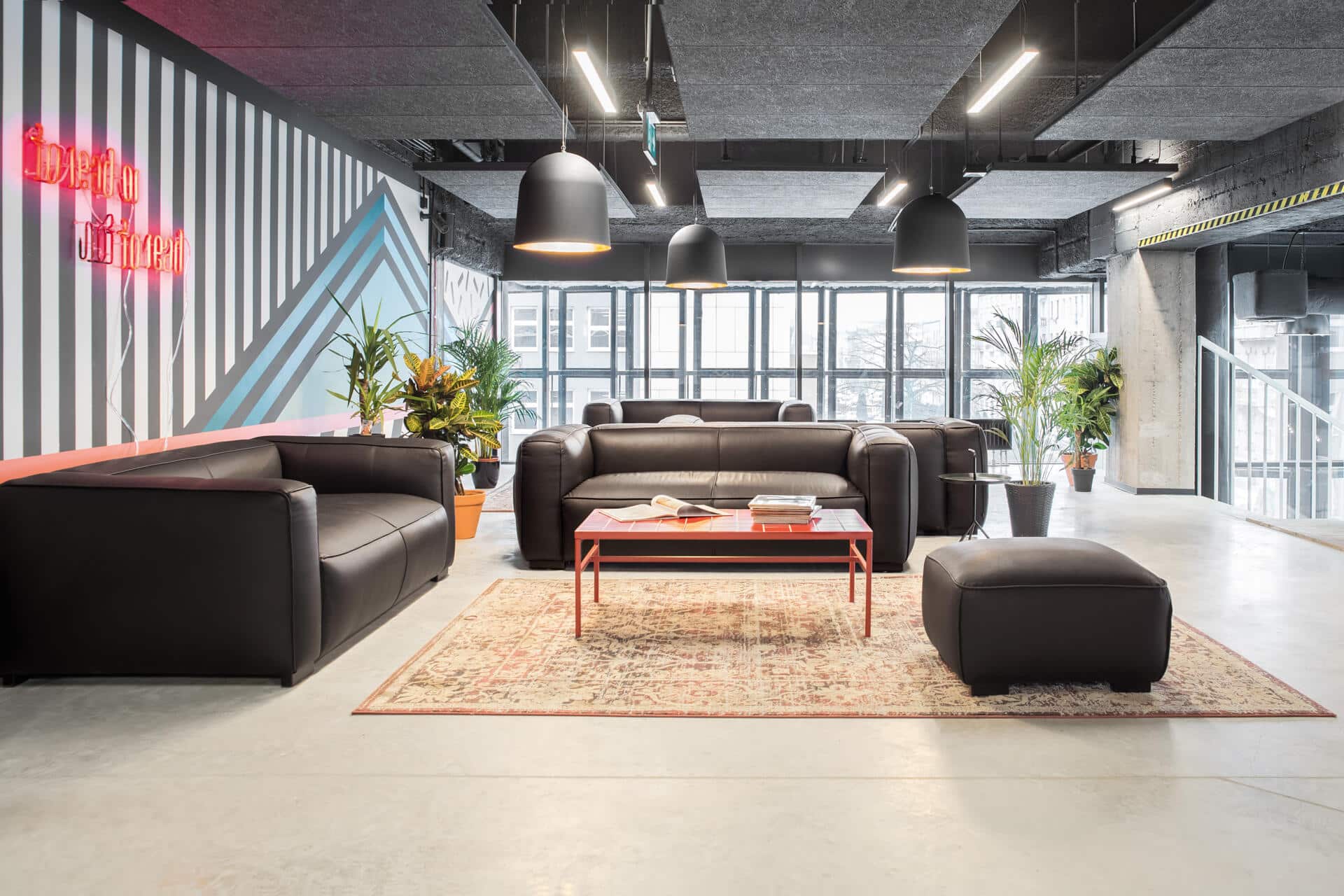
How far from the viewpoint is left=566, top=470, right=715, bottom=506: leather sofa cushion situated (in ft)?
17.0

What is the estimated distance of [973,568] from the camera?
312 centimetres

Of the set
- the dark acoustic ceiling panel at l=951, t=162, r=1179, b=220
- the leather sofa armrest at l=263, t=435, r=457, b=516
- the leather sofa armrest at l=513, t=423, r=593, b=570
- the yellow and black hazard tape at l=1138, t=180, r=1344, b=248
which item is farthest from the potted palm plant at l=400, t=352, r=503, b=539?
the yellow and black hazard tape at l=1138, t=180, r=1344, b=248

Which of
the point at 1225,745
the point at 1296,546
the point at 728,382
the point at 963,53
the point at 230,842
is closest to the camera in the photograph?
the point at 230,842

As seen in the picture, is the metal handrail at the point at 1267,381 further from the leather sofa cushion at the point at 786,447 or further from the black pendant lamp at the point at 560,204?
the black pendant lamp at the point at 560,204

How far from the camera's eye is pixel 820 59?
4996 millimetres

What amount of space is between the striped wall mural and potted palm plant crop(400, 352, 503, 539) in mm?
879

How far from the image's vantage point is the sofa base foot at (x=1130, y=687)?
10.2 feet

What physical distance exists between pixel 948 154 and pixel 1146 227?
75.7 inches

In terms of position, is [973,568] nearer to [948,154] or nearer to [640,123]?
[640,123]

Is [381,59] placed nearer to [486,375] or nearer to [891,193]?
[486,375]

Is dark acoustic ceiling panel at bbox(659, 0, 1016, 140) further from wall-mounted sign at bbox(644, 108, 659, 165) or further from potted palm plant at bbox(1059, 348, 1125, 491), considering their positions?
potted palm plant at bbox(1059, 348, 1125, 491)

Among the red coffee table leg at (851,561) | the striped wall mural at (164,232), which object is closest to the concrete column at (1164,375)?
the red coffee table leg at (851,561)

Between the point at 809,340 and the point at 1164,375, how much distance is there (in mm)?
4221

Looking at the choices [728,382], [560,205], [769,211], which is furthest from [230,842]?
[728,382]
